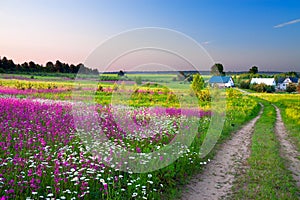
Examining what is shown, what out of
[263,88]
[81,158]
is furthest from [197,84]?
[263,88]

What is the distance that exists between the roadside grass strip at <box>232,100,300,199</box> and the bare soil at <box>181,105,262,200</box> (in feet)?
0.80

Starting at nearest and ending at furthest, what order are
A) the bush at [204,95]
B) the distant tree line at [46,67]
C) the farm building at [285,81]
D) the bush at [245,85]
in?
the bush at [204,95] → the distant tree line at [46,67] → the bush at [245,85] → the farm building at [285,81]

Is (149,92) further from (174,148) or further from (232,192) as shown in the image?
(232,192)

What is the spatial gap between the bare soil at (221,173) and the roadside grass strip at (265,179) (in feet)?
0.80

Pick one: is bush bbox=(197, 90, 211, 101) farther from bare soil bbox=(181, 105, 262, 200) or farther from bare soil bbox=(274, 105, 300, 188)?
bare soil bbox=(181, 105, 262, 200)

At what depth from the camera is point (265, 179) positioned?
26.2ft

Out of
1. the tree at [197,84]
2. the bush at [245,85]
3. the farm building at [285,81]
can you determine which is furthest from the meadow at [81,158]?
the farm building at [285,81]

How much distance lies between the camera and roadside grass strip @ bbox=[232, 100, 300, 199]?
7.00 meters

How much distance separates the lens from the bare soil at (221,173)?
7.04 metres

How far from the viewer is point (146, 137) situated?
10219mm

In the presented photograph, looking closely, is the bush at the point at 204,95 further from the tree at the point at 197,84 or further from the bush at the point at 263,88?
the bush at the point at 263,88

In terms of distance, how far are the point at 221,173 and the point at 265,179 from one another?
1.26 metres

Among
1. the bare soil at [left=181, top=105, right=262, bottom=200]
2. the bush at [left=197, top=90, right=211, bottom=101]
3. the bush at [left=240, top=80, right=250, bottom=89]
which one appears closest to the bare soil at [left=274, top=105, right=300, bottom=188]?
the bare soil at [left=181, top=105, right=262, bottom=200]

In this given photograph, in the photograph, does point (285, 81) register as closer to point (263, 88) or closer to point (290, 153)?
point (263, 88)
